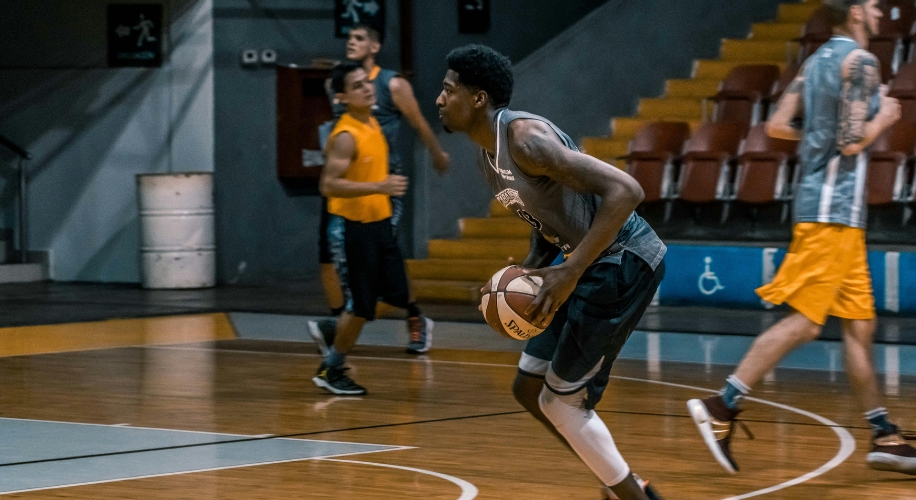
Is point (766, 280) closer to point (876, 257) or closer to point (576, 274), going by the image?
point (876, 257)

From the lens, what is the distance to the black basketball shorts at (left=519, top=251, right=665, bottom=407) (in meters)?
4.50

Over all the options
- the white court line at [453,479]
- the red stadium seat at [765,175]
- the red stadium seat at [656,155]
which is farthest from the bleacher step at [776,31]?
the white court line at [453,479]

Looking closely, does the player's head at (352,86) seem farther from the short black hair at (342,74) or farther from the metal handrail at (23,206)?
the metal handrail at (23,206)

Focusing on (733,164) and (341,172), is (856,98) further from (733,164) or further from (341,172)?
(733,164)

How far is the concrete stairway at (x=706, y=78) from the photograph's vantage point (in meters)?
14.7

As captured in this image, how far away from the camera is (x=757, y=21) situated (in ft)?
53.1

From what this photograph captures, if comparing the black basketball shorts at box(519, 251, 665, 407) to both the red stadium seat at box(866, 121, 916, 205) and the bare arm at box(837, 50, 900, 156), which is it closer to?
the bare arm at box(837, 50, 900, 156)

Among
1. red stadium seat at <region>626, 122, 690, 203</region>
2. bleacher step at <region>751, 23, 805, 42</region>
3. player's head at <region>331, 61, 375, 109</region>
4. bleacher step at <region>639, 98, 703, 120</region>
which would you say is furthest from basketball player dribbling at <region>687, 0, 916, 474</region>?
bleacher step at <region>751, 23, 805, 42</region>

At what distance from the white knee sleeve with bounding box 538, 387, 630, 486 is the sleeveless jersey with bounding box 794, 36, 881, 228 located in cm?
156

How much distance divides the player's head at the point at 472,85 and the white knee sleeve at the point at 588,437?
91 cm

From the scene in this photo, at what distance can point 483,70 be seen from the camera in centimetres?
439

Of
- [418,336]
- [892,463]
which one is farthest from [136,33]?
[892,463]

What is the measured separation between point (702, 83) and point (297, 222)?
449 cm

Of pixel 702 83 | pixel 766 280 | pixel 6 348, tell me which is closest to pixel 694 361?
pixel 766 280
